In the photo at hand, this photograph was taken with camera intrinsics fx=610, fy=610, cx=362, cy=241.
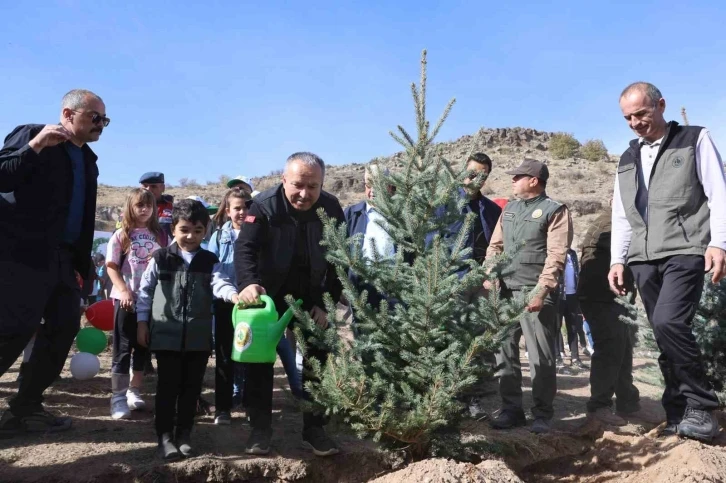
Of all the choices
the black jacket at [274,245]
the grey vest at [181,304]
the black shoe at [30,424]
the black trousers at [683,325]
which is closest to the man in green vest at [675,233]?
the black trousers at [683,325]

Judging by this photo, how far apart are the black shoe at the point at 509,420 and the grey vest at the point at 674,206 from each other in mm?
1482

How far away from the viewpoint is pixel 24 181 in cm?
372

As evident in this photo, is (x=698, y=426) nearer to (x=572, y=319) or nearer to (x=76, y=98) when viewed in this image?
(x=76, y=98)

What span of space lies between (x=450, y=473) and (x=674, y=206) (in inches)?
98.2

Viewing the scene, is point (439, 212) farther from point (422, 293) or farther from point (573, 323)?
point (573, 323)

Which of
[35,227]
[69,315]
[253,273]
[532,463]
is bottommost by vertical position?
[532,463]

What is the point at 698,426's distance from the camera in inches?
162

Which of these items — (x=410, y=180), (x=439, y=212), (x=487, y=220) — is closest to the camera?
(x=410, y=180)

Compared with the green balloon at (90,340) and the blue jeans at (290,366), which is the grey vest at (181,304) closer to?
the blue jeans at (290,366)

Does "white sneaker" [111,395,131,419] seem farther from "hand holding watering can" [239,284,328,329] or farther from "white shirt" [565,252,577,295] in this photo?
"white shirt" [565,252,577,295]

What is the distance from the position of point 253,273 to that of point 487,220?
8.51ft

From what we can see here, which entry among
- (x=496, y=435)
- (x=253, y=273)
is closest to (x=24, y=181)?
(x=253, y=273)

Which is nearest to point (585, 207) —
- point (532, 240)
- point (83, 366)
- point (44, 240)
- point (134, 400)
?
point (532, 240)

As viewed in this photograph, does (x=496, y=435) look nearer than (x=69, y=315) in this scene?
No
